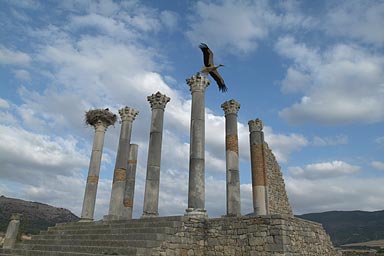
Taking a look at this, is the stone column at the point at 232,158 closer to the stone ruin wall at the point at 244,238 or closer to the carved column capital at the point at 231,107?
the carved column capital at the point at 231,107

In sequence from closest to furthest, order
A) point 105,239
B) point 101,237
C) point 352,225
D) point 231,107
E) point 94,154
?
point 105,239
point 101,237
point 231,107
point 94,154
point 352,225

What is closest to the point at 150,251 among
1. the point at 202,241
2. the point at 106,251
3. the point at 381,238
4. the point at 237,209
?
the point at 106,251

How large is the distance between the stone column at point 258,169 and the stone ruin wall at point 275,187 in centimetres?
131

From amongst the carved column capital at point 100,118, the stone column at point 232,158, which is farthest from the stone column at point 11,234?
the stone column at point 232,158

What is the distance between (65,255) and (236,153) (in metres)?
9.34

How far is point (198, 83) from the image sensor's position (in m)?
15.8

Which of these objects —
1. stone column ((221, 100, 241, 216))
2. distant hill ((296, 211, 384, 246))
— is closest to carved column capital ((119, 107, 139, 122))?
stone column ((221, 100, 241, 216))

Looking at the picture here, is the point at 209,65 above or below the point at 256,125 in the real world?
above

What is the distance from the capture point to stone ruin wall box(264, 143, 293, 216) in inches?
711

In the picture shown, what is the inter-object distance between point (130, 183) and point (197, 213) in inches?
350

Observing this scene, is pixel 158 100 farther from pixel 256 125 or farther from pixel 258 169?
pixel 258 169

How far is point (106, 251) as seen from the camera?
10.4 metres

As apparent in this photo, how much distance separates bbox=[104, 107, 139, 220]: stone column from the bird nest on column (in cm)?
139

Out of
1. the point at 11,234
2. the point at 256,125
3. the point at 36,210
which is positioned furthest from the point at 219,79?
the point at 36,210
